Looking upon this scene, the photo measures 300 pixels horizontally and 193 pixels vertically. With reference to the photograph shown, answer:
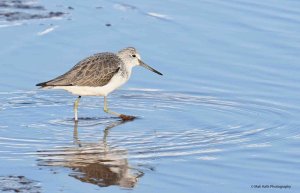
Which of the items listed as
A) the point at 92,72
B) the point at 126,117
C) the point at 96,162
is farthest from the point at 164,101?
the point at 96,162

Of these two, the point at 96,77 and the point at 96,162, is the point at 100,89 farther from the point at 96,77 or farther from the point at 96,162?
the point at 96,162

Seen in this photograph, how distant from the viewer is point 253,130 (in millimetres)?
10828

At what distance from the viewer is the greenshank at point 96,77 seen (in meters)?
11.6

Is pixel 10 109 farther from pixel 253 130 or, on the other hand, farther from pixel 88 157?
pixel 253 130

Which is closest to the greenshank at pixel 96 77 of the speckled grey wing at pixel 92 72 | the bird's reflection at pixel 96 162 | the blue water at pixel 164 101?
the speckled grey wing at pixel 92 72

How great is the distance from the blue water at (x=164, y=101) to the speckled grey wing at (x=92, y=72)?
1.34 ft

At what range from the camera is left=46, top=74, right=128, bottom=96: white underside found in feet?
38.7

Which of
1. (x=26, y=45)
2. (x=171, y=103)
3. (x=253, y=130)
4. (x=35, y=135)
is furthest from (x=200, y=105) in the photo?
(x=26, y=45)

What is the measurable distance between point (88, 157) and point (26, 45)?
4.48 meters

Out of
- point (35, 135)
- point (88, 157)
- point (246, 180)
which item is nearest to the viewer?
point (246, 180)

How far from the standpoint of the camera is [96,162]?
376 inches

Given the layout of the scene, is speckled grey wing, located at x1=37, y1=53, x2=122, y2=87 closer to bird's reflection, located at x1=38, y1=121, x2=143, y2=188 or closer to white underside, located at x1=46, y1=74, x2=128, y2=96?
white underside, located at x1=46, y1=74, x2=128, y2=96

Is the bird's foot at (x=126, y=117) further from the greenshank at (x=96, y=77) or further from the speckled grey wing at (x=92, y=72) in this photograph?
the speckled grey wing at (x=92, y=72)

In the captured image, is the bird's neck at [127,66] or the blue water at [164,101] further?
the bird's neck at [127,66]
